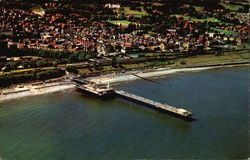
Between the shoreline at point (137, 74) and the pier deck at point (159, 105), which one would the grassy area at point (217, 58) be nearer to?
Result: the shoreline at point (137, 74)

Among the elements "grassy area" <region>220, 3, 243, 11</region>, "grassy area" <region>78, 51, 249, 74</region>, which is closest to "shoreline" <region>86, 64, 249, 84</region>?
"grassy area" <region>78, 51, 249, 74</region>

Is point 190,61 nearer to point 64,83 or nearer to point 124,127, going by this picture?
point 64,83

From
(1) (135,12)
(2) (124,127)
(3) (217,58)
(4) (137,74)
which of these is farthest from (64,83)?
(1) (135,12)

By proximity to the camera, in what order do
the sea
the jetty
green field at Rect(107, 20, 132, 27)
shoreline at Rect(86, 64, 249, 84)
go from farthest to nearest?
green field at Rect(107, 20, 132, 27) < shoreline at Rect(86, 64, 249, 84) < the jetty < the sea

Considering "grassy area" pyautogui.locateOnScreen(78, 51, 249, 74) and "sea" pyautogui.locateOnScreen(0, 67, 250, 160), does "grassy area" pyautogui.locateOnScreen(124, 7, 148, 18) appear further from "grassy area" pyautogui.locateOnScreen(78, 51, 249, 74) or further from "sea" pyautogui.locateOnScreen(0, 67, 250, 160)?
"sea" pyautogui.locateOnScreen(0, 67, 250, 160)

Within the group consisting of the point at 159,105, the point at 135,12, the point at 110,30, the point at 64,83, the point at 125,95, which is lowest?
the point at 159,105

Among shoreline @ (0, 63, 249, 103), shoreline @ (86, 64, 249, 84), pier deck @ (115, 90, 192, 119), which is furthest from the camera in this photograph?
shoreline @ (86, 64, 249, 84)
